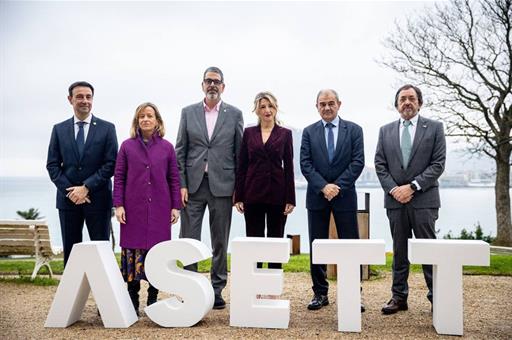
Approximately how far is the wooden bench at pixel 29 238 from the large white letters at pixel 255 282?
4.29 m

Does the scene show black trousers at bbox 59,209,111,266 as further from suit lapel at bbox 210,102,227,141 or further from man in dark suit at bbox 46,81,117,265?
suit lapel at bbox 210,102,227,141

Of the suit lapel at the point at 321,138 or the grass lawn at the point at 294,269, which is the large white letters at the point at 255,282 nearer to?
the suit lapel at the point at 321,138

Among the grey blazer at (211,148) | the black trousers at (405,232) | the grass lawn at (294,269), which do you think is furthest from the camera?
the grass lawn at (294,269)

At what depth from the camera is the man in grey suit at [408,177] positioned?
16.9ft

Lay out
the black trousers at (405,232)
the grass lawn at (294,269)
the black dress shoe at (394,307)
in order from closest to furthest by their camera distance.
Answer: the black trousers at (405,232) → the black dress shoe at (394,307) → the grass lawn at (294,269)

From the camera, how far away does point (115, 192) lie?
5062 millimetres

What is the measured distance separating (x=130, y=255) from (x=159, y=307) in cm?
67

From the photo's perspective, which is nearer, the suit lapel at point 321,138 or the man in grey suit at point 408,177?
the man in grey suit at point 408,177

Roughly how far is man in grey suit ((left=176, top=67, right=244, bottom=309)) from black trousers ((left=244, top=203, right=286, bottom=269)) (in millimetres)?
359

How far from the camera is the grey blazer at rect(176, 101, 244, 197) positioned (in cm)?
548

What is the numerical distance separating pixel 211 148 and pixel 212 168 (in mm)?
242

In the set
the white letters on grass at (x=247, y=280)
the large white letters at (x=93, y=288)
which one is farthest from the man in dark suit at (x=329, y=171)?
the large white letters at (x=93, y=288)

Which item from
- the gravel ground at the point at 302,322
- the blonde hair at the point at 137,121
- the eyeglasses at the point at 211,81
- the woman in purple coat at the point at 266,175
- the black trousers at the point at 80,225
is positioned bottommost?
the gravel ground at the point at 302,322

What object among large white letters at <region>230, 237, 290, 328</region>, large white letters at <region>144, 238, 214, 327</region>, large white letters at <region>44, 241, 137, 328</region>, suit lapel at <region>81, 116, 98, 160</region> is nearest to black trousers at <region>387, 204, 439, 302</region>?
large white letters at <region>230, 237, 290, 328</region>
